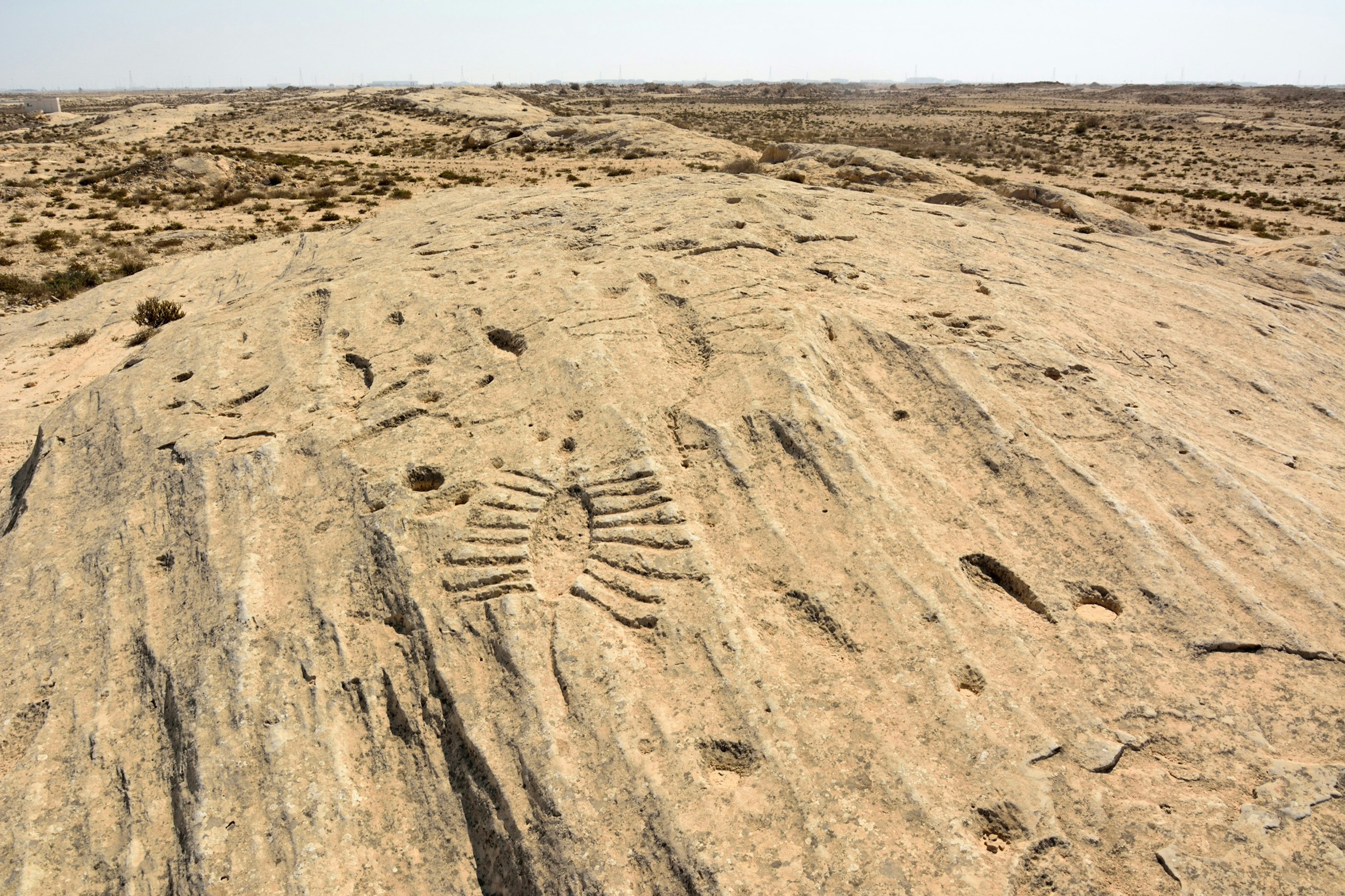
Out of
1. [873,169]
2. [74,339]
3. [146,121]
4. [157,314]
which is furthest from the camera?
[146,121]

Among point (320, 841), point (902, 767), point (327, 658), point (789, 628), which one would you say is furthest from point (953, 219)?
point (320, 841)

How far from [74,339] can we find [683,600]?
32.9 feet

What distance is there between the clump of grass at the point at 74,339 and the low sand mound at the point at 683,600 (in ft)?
14.6

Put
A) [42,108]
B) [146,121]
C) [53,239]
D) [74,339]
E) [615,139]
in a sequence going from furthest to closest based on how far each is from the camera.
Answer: [42,108]
[146,121]
[615,139]
[53,239]
[74,339]

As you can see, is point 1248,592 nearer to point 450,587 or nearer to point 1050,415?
point 1050,415

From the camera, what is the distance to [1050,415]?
15.1 ft

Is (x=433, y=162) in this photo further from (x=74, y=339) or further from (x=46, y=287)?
(x=74, y=339)

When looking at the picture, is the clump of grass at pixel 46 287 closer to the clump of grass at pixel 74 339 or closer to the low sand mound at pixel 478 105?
the clump of grass at pixel 74 339

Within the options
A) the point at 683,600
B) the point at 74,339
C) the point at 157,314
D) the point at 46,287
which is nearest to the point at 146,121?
the point at 46,287

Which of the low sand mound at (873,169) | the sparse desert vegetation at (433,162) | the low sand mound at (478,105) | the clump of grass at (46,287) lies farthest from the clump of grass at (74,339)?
the low sand mound at (478,105)

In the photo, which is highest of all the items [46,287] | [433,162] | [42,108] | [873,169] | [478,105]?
[42,108]

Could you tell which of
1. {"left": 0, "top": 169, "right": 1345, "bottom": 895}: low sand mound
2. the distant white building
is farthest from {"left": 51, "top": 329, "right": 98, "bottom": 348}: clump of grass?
the distant white building

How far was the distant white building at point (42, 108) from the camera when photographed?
54656 mm

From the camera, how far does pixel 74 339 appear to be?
933 cm
